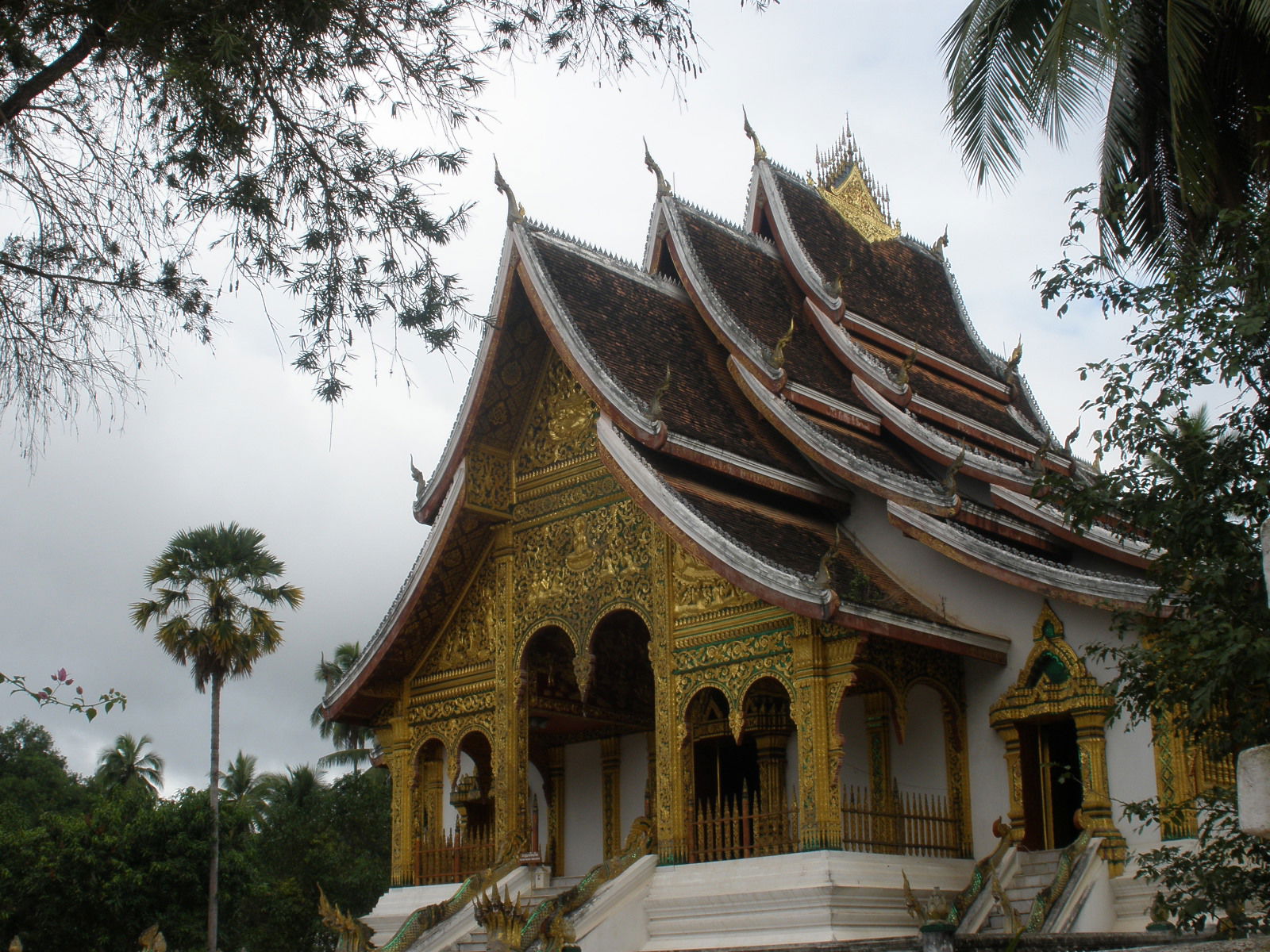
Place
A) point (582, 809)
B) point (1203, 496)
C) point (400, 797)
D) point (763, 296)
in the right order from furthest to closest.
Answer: point (763, 296) < point (582, 809) < point (400, 797) < point (1203, 496)

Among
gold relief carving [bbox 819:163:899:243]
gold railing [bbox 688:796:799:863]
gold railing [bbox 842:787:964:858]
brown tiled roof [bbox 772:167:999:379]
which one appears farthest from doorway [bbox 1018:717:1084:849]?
gold relief carving [bbox 819:163:899:243]

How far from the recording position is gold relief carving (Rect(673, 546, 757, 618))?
11.9 meters

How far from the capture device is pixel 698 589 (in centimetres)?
1215

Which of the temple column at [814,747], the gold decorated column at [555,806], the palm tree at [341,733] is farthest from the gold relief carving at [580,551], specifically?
the palm tree at [341,733]

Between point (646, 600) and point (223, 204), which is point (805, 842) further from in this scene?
point (223, 204)

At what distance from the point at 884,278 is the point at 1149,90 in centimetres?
651

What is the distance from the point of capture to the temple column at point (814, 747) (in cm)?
1063

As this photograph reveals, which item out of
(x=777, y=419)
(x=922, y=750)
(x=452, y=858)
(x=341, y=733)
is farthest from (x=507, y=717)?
(x=341, y=733)

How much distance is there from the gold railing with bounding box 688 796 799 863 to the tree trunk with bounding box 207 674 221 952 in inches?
441

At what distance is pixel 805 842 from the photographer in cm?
1066

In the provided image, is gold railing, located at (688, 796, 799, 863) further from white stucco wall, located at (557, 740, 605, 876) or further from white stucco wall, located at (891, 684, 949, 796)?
white stucco wall, located at (557, 740, 605, 876)

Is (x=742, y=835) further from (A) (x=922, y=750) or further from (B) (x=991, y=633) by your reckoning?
(B) (x=991, y=633)

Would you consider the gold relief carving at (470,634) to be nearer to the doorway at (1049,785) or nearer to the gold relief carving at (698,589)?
the gold relief carving at (698,589)

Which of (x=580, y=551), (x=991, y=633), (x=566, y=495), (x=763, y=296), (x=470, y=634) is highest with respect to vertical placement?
(x=763, y=296)
